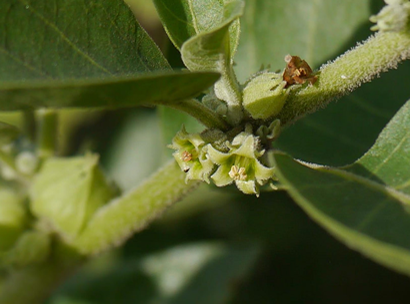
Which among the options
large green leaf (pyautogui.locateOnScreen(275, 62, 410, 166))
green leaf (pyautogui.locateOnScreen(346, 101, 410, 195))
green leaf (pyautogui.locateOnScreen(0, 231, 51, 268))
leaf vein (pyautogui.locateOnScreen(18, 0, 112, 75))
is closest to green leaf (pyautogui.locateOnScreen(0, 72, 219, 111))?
leaf vein (pyautogui.locateOnScreen(18, 0, 112, 75))

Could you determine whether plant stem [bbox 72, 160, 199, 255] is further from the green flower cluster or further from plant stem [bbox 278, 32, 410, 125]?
plant stem [bbox 278, 32, 410, 125]

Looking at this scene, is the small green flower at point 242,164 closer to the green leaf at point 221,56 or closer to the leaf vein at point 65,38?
the green leaf at point 221,56

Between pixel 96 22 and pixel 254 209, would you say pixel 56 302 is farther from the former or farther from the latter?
pixel 96 22

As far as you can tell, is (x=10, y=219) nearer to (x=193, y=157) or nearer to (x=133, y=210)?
(x=133, y=210)

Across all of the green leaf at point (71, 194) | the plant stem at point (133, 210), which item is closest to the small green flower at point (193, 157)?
the plant stem at point (133, 210)

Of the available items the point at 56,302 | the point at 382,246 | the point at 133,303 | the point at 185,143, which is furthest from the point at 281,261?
the point at 382,246

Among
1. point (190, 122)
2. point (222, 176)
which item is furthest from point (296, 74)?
point (190, 122)
